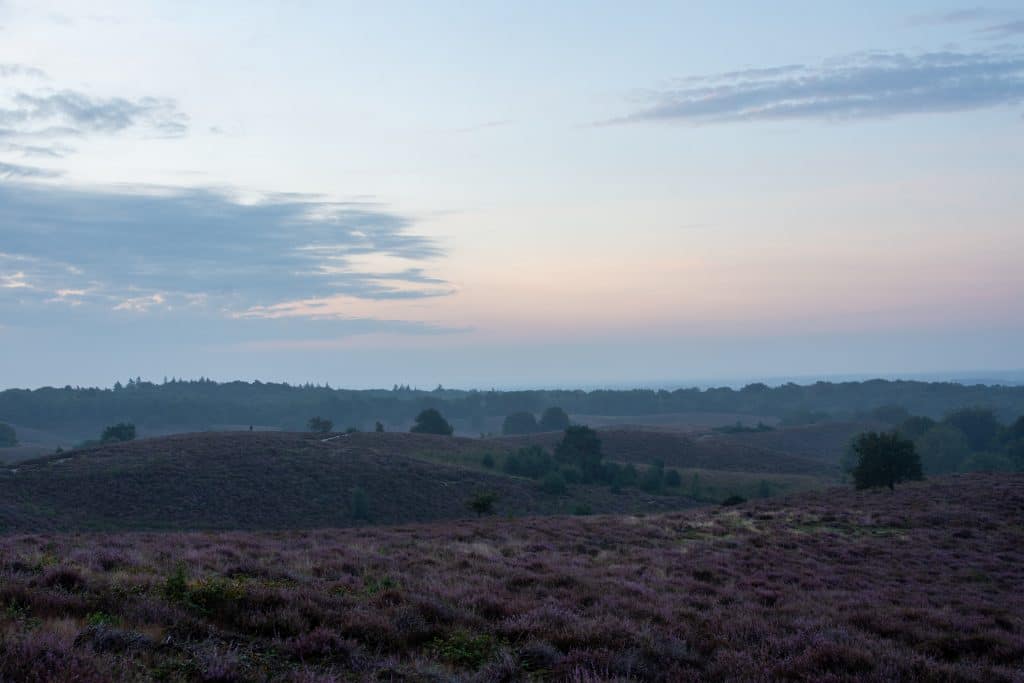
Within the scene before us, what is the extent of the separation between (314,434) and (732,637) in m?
77.6

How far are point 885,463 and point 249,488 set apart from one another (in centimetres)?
4648

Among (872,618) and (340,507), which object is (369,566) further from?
(340,507)

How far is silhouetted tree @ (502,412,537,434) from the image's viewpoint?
145 meters

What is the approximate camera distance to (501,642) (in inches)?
371

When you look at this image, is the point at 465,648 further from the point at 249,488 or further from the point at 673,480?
the point at 673,480

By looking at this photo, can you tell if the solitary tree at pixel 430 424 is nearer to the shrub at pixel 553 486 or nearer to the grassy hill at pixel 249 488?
the grassy hill at pixel 249 488

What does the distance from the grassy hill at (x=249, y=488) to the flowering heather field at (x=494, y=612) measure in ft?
90.3

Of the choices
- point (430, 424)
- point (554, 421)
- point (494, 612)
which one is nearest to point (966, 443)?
point (554, 421)

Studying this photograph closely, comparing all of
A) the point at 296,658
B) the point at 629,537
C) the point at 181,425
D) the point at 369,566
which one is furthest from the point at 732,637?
the point at 181,425

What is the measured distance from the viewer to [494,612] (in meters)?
11.0

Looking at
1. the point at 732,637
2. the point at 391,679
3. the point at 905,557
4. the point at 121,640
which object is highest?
the point at 121,640

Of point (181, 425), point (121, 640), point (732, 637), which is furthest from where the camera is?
point (181, 425)

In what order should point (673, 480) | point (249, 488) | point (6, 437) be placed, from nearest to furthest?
point (249, 488), point (673, 480), point (6, 437)

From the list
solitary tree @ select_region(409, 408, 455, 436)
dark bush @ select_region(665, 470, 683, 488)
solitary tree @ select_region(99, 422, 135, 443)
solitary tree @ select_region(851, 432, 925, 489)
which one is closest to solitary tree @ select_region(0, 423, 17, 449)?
solitary tree @ select_region(99, 422, 135, 443)
